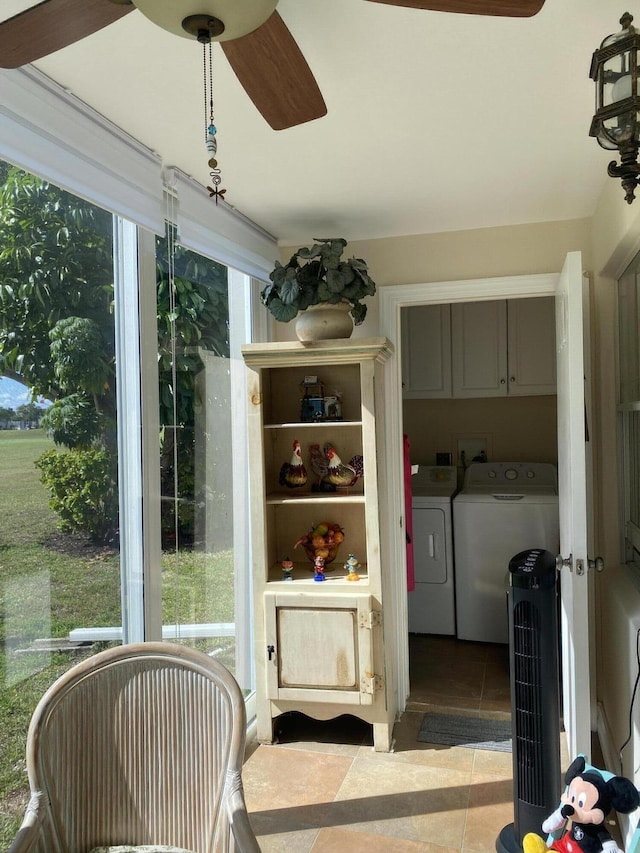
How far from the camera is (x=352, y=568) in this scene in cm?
312

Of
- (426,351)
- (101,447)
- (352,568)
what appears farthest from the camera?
(426,351)

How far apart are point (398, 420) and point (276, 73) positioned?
89.5 inches

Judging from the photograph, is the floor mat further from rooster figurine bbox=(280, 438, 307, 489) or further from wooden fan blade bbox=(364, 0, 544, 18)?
wooden fan blade bbox=(364, 0, 544, 18)

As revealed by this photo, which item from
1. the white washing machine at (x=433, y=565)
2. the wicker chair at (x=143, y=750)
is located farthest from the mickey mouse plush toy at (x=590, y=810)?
the white washing machine at (x=433, y=565)

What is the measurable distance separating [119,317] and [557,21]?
1498 millimetres

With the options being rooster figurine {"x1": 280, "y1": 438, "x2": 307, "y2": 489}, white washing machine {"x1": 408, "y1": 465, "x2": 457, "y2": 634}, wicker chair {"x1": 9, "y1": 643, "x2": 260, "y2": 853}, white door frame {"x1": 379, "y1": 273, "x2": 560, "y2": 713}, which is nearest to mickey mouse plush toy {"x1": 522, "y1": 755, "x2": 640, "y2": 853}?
wicker chair {"x1": 9, "y1": 643, "x2": 260, "y2": 853}

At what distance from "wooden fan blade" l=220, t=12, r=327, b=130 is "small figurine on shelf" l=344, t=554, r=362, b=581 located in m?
2.05

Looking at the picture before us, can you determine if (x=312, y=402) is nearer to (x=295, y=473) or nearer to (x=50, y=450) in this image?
(x=295, y=473)

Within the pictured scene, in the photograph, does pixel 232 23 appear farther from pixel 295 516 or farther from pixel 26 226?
pixel 295 516

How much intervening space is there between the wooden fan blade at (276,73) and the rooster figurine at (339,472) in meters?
1.89

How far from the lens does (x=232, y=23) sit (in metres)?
1.09

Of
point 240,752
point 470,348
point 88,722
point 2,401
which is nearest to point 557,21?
point 2,401

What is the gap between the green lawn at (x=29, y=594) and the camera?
5.82 feet

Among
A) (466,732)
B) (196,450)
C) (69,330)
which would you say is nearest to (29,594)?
(69,330)
